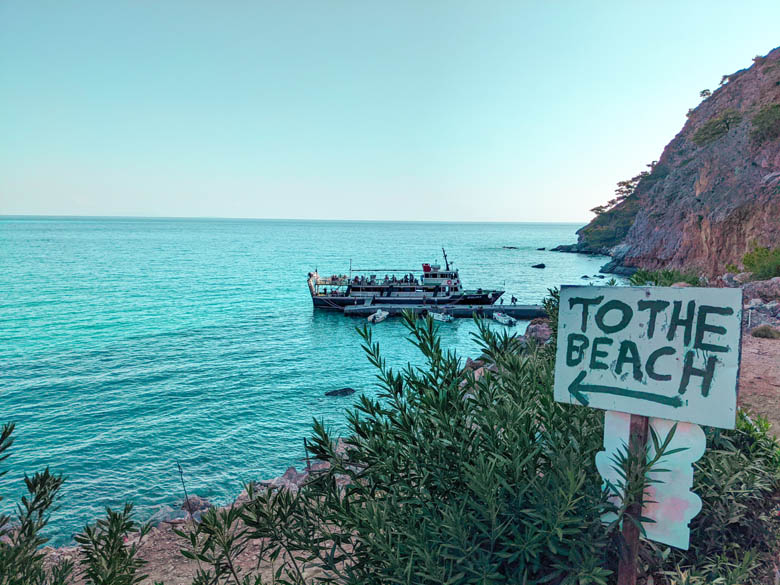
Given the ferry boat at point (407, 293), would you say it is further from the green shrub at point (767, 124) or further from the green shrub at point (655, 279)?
the green shrub at point (655, 279)

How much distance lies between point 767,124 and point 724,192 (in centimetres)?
581

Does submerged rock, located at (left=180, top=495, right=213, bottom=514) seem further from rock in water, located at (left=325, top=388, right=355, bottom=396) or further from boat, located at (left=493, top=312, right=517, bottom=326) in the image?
boat, located at (left=493, top=312, right=517, bottom=326)

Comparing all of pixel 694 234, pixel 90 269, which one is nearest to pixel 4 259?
pixel 90 269

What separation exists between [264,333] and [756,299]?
103 ft

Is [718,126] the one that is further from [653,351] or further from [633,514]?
[633,514]

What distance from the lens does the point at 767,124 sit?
34969 mm

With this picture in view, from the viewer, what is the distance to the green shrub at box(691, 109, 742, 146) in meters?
48.0

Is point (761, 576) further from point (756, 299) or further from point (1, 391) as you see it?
point (1, 391)

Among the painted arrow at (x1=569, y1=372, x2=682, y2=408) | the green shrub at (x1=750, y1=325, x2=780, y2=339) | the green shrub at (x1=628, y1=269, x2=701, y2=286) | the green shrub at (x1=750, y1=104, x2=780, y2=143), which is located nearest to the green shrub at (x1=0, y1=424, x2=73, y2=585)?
the painted arrow at (x1=569, y1=372, x2=682, y2=408)

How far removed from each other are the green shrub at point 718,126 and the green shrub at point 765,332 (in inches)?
1812

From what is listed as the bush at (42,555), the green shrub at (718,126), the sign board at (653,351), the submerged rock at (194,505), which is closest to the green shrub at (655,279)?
the sign board at (653,351)

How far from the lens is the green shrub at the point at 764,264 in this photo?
21.5 m

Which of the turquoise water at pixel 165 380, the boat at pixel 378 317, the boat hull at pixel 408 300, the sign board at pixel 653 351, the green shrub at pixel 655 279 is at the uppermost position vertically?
the sign board at pixel 653 351

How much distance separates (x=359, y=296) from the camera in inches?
1826
